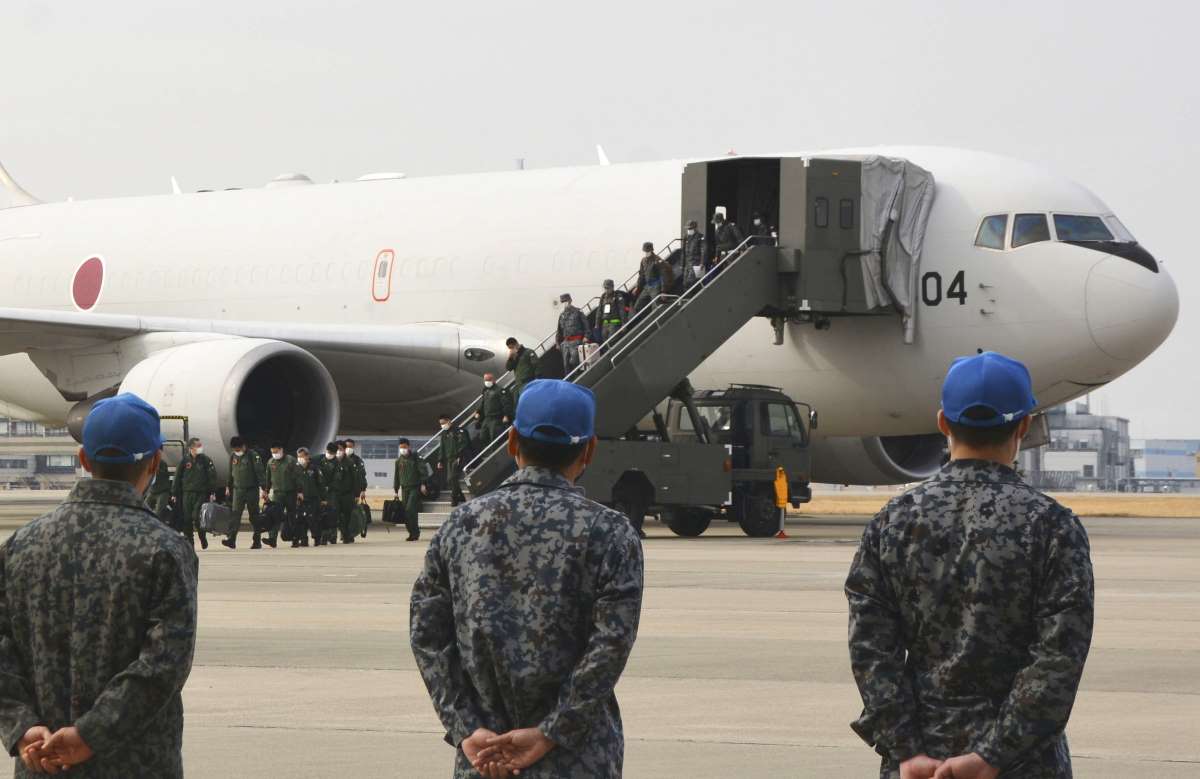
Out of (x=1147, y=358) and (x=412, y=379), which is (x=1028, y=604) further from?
(x=412, y=379)

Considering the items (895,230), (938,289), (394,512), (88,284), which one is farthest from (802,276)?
(88,284)

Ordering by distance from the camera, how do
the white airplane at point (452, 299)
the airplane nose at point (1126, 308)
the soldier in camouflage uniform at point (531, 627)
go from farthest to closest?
the white airplane at point (452, 299), the airplane nose at point (1126, 308), the soldier in camouflage uniform at point (531, 627)

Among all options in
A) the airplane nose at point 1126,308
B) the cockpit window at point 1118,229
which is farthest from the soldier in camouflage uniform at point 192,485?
the cockpit window at point 1118,229

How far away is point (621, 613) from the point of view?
428 cm

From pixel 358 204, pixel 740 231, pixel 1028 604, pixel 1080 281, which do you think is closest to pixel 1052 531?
pixel 1028 604

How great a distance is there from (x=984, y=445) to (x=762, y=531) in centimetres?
1841

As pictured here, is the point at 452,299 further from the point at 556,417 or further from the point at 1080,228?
the point at 556,417

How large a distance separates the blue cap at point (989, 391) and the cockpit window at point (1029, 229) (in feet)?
58.7

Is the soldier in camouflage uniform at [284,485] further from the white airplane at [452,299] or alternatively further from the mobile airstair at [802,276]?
the mobile airstair at [802,276]

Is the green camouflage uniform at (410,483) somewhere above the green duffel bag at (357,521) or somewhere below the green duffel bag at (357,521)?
above

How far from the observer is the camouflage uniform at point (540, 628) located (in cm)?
422

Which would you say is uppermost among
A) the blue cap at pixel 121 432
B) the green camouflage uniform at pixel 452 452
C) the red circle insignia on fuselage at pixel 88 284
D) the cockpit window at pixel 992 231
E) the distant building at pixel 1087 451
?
the cockpit window at pixel 992 231

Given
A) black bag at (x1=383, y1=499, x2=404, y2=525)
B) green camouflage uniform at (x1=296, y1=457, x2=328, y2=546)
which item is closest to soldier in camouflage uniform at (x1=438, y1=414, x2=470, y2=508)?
black bag at (x1=383, y1=499, x2=404, y2=525)

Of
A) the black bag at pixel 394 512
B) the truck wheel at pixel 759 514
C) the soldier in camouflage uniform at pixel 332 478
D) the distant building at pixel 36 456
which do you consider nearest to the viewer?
the soldier in camouflage uniform at pixel 332 478
